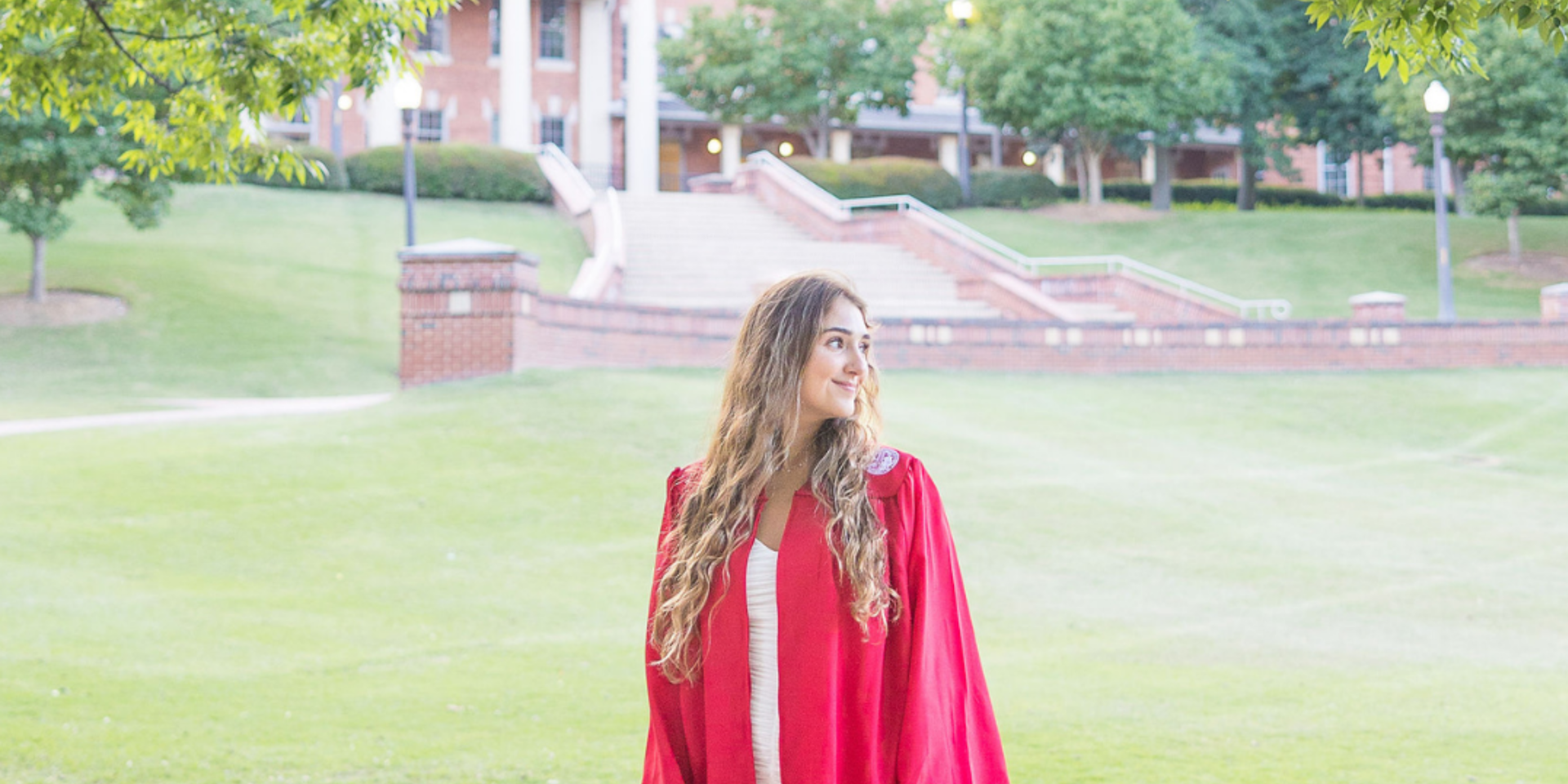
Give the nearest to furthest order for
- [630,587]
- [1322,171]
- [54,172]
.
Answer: [630,587] → [54,172] → [1322,171]

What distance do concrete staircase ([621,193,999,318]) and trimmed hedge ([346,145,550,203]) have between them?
3695 millimetres

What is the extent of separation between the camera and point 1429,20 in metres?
4.72

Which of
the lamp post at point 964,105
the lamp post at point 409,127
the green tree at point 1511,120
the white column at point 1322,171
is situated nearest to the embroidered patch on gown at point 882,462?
the lamp post at point 409,127

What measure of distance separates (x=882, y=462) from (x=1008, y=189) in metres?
34.5

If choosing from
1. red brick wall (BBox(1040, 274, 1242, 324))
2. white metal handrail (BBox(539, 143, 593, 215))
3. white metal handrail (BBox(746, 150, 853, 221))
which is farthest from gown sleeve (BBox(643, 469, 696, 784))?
white metal handrail (BBox(539, 143, 593, 215))

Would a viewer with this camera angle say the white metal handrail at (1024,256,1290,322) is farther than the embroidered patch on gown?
Yes

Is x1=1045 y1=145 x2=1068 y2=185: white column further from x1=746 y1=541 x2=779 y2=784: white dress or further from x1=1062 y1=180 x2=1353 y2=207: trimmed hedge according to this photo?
x1=746 y1=541 x2=779 y2=784: white dress

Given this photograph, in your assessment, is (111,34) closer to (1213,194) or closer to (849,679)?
(849,679)

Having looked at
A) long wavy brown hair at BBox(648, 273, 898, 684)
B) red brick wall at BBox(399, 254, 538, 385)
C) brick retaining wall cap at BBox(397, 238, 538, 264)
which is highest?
brick retaining wall cap at BBox(397, 238, 538, 264)

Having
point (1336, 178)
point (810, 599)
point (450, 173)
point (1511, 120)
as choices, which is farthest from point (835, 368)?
point (1336, 178)

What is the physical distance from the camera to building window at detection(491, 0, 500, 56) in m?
42.4

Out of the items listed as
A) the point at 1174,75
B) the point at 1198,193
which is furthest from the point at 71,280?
the point at 1198,193

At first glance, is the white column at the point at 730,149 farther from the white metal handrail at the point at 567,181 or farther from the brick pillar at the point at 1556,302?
the brick pillar at the point at 1556,302

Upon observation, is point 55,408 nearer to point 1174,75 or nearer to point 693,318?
point 693,318
